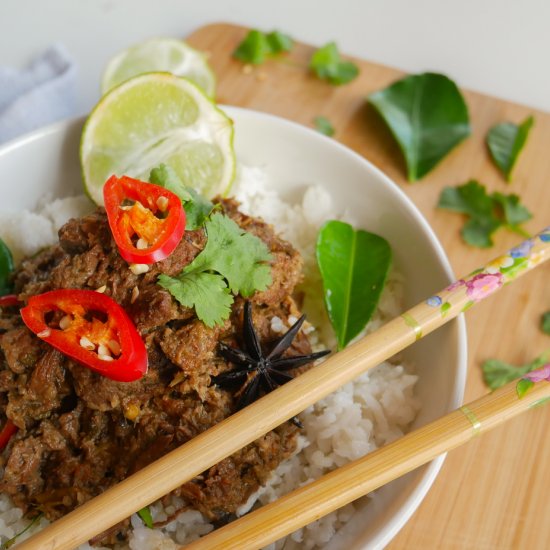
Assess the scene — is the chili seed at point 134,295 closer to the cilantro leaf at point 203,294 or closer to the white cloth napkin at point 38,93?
the cilantro leaf at point 203,294

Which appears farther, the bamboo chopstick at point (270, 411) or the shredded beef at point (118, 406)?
the shredded beef at point (118, 406)

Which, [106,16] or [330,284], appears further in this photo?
[106,16]

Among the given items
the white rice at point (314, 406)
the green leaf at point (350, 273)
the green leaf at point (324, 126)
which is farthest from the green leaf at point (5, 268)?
the green leaf at point (324, 126)

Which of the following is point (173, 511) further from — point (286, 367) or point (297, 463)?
point (286, 367)

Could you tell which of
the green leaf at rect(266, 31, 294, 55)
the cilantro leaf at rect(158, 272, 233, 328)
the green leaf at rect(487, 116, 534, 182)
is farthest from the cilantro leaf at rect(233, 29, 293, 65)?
the cilantro leaf at rect(158, 272, 233, 328)

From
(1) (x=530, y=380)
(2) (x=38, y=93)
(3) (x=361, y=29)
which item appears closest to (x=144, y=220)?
(1) (x=530, y=380)

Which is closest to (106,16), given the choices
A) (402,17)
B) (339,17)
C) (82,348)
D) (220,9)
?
(220,9)
